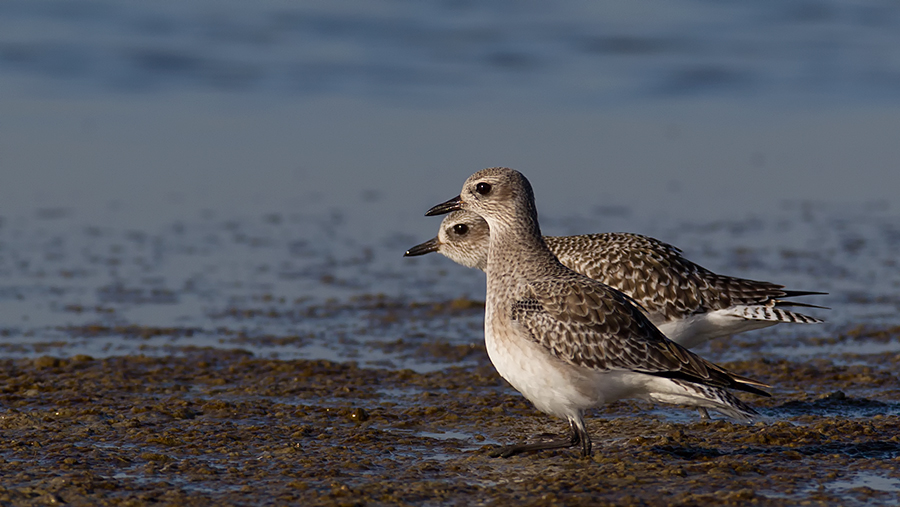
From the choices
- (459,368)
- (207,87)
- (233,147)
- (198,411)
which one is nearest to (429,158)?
(233,147)

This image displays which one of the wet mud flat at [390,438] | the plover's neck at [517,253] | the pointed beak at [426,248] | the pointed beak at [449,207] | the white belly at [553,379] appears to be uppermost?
the pointed beak at [449,207]

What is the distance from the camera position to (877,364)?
8.89 m

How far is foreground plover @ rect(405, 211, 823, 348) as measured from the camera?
8.26m

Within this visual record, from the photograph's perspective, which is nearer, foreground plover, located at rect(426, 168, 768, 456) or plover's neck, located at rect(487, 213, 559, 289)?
foreground plover, located at rect(426, 168, 768, 456)

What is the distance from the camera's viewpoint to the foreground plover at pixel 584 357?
6.51 m

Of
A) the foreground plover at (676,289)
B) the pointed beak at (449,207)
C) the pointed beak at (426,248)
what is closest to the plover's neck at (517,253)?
the pointed beak at (449,207)

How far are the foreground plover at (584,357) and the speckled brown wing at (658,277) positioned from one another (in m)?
1.50

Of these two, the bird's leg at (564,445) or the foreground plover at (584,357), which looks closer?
the foreground plover at (584,357)

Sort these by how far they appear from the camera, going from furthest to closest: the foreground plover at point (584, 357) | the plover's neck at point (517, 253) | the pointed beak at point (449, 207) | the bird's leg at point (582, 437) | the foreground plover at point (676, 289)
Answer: the foreground plover at point (676, 289) → the pointed beak at point (449, 207) → the plover's neck at point (517, 253) → the bird's leg at point (582, 437) → the foreground plover at point (584, 357)

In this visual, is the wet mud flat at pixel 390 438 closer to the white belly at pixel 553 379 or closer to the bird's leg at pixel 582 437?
the bird's leg at pixel 582 437

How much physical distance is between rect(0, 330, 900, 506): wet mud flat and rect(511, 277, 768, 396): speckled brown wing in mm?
508

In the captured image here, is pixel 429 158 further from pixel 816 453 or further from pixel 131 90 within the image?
pixel 816 453

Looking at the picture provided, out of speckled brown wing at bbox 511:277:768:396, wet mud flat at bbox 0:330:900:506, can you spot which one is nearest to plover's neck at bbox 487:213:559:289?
speckled brown wing at bbox 511:277:768:396

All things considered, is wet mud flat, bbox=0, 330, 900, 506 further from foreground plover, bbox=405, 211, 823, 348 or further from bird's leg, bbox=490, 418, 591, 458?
foreground plover, bbox=405, 211, 823, 348
